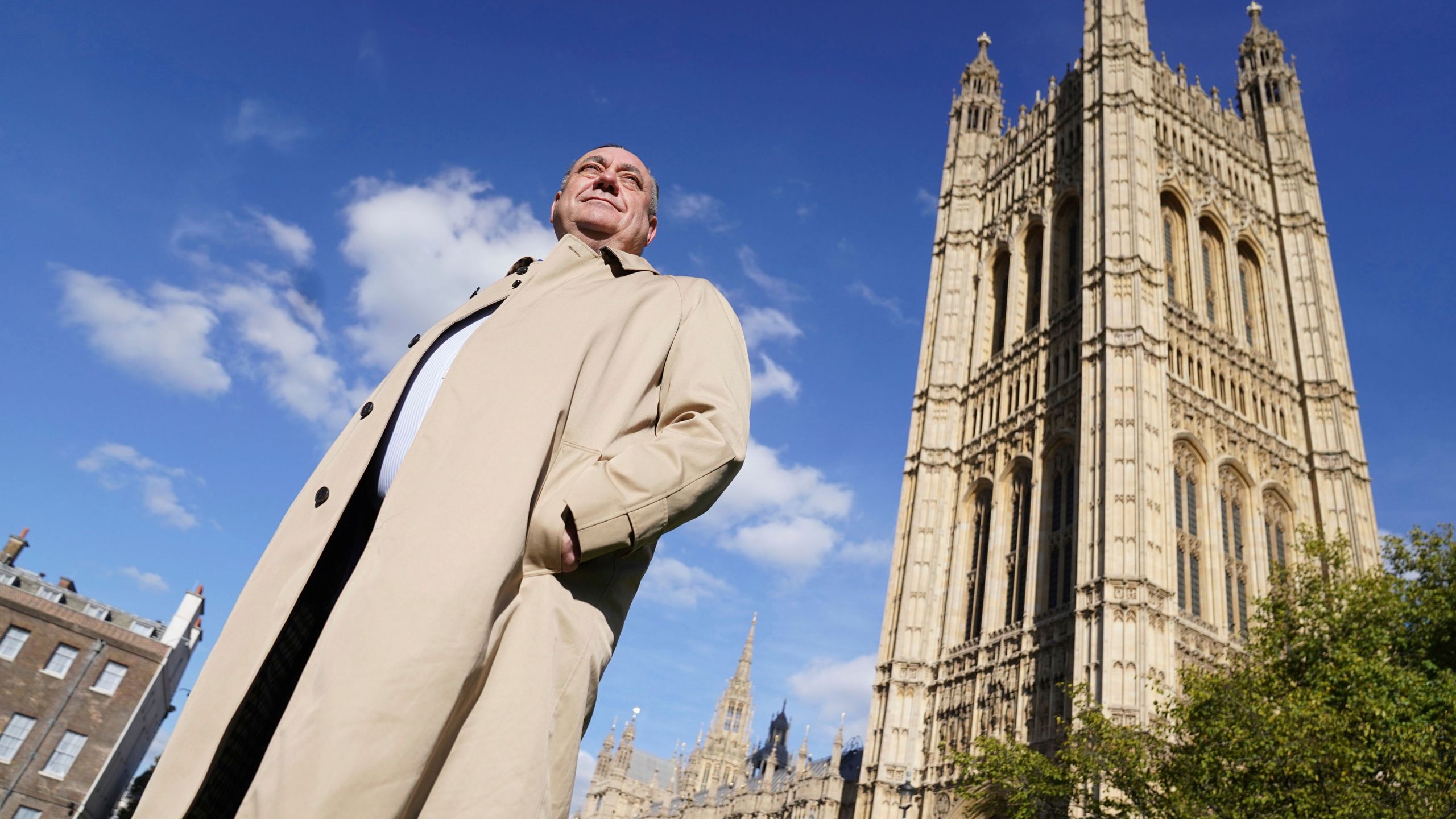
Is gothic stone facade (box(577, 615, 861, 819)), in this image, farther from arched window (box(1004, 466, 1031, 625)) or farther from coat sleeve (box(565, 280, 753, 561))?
coat sleeve (box(565, 280, 753, 561))

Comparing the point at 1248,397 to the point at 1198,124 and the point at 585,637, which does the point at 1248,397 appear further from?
the point at 585,637

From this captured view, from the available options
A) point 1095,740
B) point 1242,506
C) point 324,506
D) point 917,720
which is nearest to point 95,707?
point 917,720

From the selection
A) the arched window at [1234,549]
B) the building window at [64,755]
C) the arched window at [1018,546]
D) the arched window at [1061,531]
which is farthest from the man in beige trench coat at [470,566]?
the building window at [64,755]

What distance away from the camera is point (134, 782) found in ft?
117

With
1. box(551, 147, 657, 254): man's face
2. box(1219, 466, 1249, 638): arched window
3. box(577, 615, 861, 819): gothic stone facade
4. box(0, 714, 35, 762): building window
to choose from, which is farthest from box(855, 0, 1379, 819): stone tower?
box(0, 714, 35, 762): building window

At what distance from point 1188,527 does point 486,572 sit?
2686cm

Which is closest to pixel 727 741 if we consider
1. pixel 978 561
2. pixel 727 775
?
pixel 727 775

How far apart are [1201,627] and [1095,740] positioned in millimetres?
8609

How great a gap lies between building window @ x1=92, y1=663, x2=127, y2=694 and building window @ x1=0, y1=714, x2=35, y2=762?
1.79 metres

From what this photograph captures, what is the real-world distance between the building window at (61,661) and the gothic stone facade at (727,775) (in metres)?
22.8

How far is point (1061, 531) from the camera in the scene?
2509cm

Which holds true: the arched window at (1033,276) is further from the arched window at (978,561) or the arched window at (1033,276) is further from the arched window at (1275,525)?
the arched window at (1275,525)

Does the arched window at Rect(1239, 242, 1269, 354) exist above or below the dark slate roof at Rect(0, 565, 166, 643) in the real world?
above

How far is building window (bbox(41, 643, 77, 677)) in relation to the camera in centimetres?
2297
